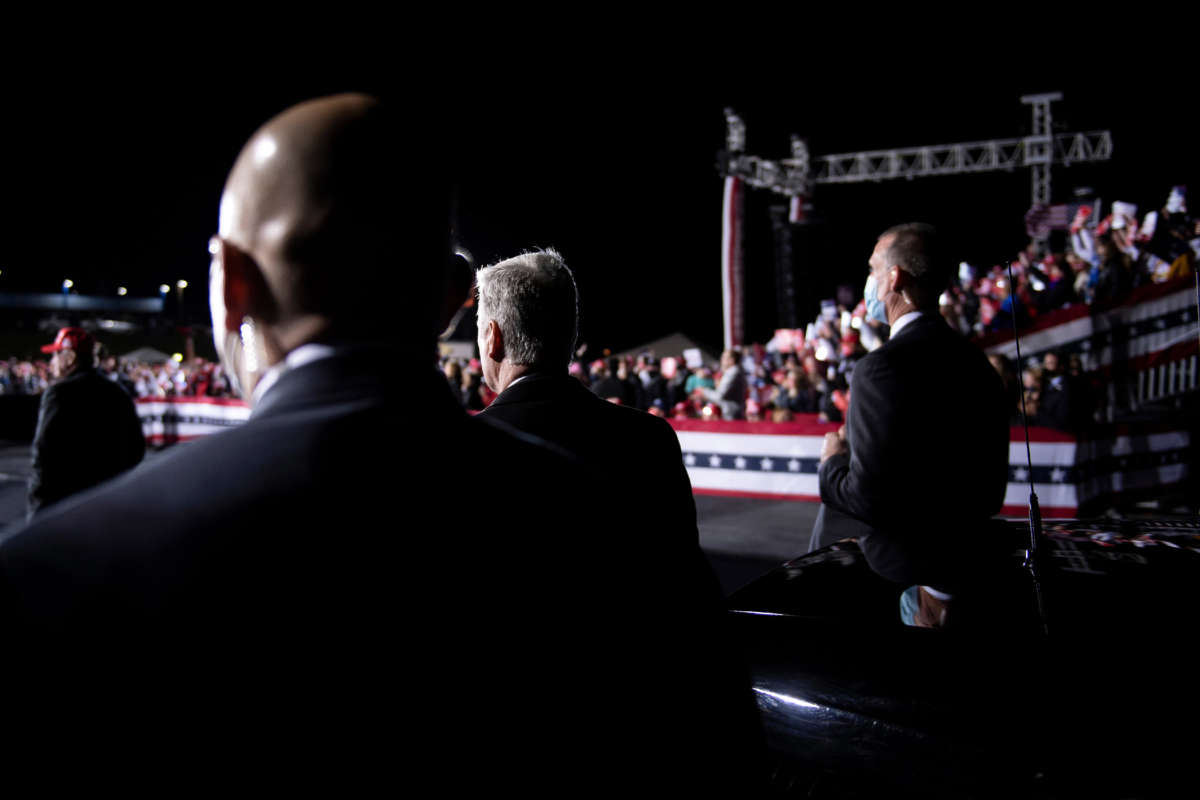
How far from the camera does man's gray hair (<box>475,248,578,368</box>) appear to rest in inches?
91.9

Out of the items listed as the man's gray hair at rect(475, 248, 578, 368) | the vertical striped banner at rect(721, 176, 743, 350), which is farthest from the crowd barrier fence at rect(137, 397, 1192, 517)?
the vertical striped banner at rect(721, 176, 743, 350)

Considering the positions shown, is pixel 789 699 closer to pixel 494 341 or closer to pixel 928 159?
pixel 494 341

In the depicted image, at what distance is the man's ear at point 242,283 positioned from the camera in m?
0.91

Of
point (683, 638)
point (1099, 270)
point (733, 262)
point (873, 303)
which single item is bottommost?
point (683, 638)

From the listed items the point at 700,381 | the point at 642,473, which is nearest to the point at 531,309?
the point at 642,473

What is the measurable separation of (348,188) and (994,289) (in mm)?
15891

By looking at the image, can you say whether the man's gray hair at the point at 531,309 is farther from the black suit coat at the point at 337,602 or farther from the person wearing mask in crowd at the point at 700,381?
the person wearing mask in crowd at the point at 700,381

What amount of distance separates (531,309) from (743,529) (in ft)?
20.8

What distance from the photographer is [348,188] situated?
90 cm

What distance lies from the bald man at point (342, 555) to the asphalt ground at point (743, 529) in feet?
15.6

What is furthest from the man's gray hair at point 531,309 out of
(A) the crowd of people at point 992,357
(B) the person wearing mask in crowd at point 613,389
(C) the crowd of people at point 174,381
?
(C) the crowd of people at point 174,381

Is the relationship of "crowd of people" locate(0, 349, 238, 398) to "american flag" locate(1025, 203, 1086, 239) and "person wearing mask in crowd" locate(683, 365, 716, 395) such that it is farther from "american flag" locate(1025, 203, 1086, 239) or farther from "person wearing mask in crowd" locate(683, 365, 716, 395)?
"american flag" locate(1025, 203, 1086, 239)

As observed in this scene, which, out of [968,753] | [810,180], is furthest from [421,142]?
[810,180]

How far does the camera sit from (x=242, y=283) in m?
0.91
